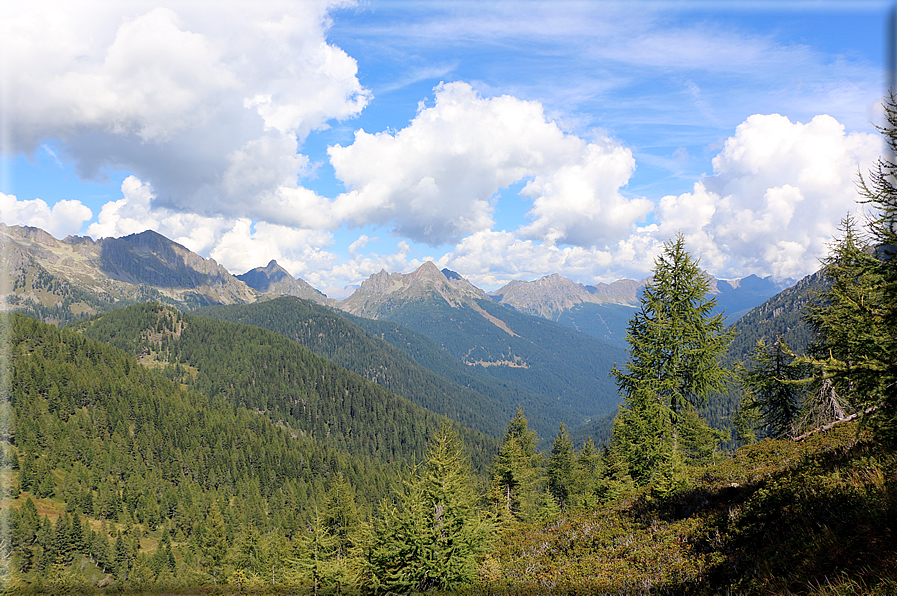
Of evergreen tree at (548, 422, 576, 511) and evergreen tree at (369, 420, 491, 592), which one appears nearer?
evergreen tree at (369, 420, 491, 592)

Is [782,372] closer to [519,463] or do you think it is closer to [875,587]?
[519,463]

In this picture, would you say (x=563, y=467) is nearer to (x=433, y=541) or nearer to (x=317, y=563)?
(x=317, y=563)

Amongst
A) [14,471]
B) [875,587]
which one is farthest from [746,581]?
[14,471]

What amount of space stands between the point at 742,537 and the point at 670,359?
999cm

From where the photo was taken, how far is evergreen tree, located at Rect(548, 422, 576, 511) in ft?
175

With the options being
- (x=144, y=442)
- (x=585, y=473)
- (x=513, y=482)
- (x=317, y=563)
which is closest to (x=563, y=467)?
(x=585, y=473)

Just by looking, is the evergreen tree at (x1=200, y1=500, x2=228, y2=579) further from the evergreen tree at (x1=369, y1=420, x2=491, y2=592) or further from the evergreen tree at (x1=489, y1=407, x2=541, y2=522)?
the evergreen tree at (x1=369, y1=420, x2=491, y2=592)

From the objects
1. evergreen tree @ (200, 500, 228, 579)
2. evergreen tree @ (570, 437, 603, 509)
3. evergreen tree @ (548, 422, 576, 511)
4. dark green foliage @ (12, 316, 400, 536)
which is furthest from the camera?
dark green foliage @ (12, 316, 400, 536)

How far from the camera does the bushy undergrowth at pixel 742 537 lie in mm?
5926

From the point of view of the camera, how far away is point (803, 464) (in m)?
11.4

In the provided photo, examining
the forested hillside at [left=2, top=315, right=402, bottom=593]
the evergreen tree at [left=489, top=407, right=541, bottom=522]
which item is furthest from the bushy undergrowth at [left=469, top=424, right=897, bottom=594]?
the forested hillside at [left=2, top=315, right=402, bottom=593]

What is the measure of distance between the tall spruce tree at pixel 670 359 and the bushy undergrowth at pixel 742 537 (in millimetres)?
2191

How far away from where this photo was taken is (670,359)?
18250mm

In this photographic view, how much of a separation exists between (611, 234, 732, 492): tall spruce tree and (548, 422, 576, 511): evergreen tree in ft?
120
